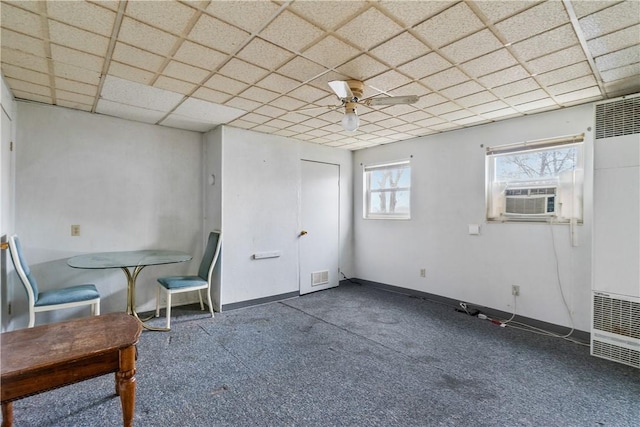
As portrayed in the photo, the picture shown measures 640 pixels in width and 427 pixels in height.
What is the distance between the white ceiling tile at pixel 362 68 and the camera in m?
2.23

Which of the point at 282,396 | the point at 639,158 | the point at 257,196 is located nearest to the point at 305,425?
the point at 282,396

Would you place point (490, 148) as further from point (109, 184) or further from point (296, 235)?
point (109, 184)

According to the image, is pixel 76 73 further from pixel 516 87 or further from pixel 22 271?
pixel 516 87

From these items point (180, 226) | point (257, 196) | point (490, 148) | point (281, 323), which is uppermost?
point (490, 148)

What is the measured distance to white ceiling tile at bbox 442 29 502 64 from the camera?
194 cm

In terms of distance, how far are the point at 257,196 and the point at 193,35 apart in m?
2.58

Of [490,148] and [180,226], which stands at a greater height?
[490,148]

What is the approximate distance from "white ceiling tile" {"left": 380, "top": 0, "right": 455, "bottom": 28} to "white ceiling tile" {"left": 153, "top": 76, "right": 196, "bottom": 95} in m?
1.84

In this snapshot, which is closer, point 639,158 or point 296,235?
point 639,158

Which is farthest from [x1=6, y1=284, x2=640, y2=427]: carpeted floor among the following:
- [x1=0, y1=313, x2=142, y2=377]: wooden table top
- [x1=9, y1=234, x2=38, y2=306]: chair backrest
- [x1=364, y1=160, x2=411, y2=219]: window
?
[x1=364, y1=160, x2=411, y2=219]: window

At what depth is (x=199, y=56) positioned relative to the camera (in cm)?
219

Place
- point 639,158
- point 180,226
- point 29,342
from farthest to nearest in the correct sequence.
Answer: point 180,226 < point 639,158 < point 29,342

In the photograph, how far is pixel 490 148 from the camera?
3.89 m

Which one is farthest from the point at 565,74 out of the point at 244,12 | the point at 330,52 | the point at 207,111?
the point at 207,111
